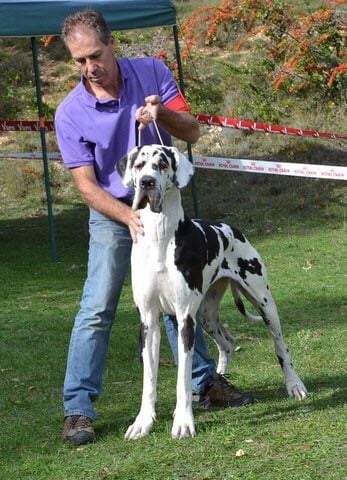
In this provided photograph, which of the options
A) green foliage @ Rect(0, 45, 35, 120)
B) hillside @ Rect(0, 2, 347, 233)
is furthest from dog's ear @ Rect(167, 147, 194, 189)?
green foliage @ Rect(0, 45, 35, 120)

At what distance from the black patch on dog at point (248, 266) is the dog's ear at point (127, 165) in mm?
1053

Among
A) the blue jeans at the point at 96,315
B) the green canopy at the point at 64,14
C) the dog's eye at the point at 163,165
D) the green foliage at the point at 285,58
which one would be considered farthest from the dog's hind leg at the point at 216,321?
the green foliage at the point at 285,58

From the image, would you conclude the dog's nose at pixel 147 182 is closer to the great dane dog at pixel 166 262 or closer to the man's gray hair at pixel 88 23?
the great dane dog at pixel 166 262

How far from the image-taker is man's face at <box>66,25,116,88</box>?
18.1 ft

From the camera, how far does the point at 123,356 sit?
26.7 ft

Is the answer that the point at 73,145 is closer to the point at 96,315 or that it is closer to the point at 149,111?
the point at 149,111

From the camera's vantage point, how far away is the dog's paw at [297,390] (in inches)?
253

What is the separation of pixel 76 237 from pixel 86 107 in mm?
9294

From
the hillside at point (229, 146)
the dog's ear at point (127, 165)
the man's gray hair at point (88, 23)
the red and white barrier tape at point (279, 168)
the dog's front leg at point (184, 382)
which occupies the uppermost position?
the man's gray hair at point (88, 23)

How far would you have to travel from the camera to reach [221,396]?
634cm

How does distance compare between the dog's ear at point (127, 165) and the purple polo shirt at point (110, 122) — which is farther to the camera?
the purple polo shirt at point (110, 122)

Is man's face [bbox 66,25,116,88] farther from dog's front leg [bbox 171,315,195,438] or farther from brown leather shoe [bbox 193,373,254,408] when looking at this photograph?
brown leather shoe [bbox 193,373,254,408]

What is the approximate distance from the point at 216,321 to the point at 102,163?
1485 mm

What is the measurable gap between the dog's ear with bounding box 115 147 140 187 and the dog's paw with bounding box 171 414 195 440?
1.23 meters
